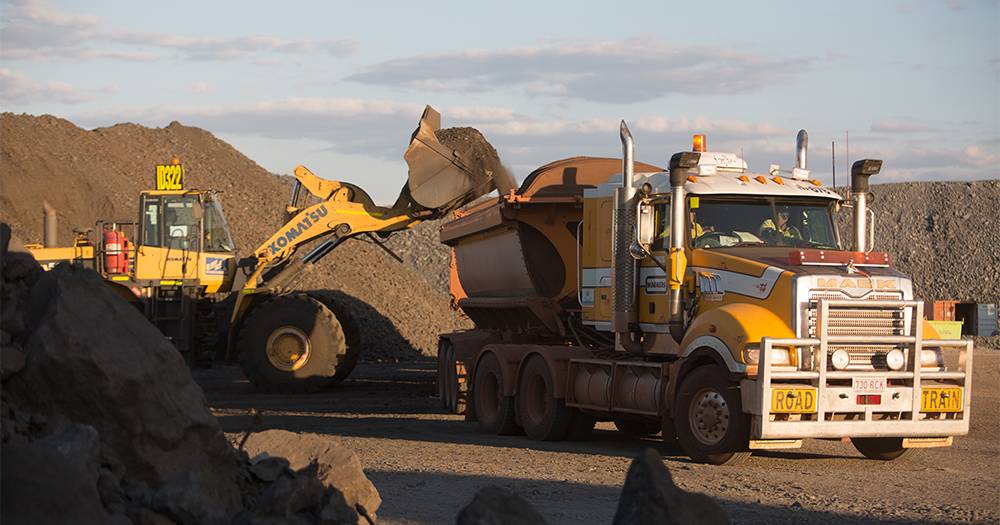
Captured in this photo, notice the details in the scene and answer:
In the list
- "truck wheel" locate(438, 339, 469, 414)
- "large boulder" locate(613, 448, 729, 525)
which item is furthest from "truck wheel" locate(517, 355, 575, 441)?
"large boulder" locate(613, 448, 729, 525)

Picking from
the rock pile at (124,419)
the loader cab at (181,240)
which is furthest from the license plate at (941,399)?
the loader cab at (181,240)

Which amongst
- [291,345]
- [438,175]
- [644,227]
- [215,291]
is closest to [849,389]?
[644,227]

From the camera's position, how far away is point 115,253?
80.5ft

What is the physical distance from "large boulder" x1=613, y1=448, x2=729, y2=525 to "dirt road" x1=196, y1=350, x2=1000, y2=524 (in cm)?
233

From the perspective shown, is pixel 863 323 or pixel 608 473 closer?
pixel 608 473

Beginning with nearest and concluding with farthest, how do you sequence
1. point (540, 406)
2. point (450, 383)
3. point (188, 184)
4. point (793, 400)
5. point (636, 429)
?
1. point (793, 400)
2. point (540, 406)
3. point (636, 429)
4. point (450, 383)
5. point (188, 184)

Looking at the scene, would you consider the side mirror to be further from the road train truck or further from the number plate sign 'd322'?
the number plate sign 'd322'

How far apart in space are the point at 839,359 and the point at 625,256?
10.1 feet

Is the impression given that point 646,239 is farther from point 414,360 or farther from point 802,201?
point 414,360

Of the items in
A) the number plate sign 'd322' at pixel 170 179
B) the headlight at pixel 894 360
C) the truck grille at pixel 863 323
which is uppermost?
the number plate sign 'd322' at pixel 170 179

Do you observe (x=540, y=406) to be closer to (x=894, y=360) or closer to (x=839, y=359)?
(x=839, y=359)

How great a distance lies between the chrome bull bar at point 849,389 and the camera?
13.2 m

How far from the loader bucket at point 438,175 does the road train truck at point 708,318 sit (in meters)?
3.94

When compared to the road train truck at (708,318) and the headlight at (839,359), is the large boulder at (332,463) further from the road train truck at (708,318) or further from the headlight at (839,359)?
the headlight at (839,359)
